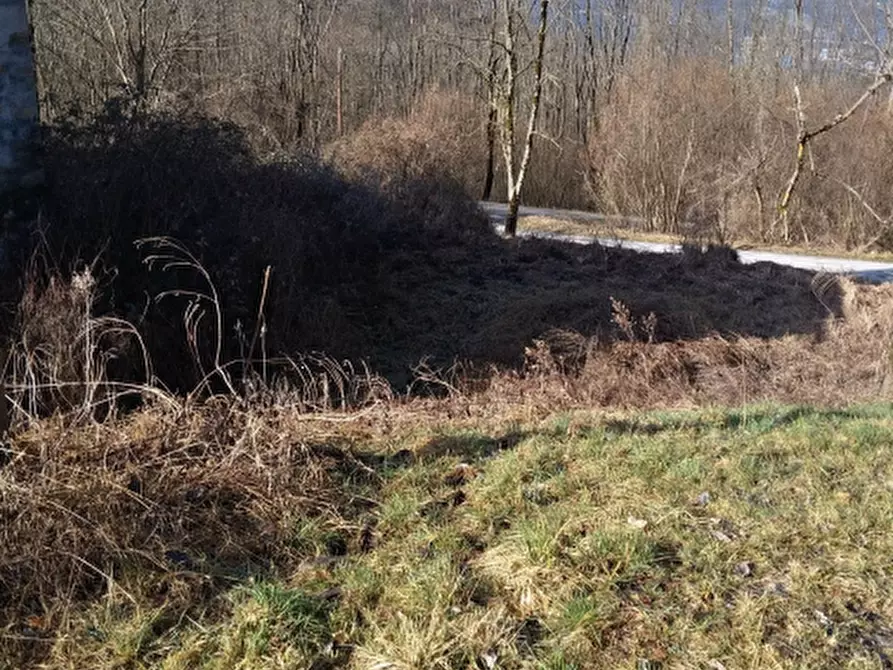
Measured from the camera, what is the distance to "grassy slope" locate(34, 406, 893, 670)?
285 cm

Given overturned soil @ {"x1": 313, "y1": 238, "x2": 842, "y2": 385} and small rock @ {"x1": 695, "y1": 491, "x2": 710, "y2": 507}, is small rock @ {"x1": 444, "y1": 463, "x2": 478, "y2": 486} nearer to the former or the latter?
small rock @ {"x1": 695, "y1": 491, "x2": 710, "y2": 507}

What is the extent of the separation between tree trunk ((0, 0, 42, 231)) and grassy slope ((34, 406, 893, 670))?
5515mm

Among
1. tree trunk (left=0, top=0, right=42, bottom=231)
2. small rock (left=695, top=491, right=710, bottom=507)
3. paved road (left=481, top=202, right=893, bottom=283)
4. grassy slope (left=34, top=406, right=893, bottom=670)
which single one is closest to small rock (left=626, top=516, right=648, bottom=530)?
grassy slope (left=34, top=406, right=893, bottom=670)

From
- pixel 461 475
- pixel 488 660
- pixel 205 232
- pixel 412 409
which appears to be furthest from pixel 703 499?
pixel 205 232

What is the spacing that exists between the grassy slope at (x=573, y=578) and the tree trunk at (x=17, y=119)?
551 centimetres

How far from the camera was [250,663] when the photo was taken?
2836mm

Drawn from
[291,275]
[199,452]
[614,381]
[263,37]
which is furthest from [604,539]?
[263,37]

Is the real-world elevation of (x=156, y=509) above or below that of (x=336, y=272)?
above

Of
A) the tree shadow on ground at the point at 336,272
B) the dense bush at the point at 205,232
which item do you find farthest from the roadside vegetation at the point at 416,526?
the tree shadow on ground at the point at 336,272

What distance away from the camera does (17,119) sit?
25.5ft

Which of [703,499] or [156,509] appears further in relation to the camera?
[703,499]

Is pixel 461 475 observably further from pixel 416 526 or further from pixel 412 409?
pixel 412 409

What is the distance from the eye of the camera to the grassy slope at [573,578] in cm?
285

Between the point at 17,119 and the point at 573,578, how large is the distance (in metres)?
6.97
